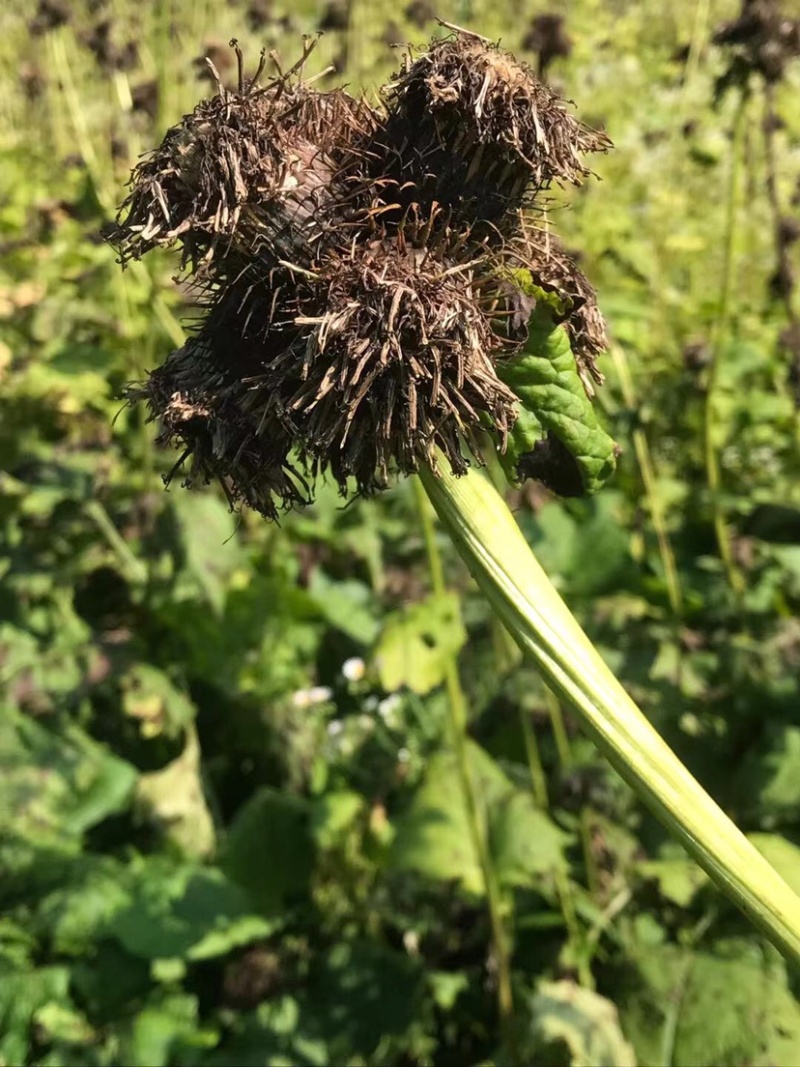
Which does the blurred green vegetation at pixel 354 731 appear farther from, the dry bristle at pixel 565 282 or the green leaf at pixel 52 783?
the dry bristle at pixel 565 282

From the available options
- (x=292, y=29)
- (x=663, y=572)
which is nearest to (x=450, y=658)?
(x=663, y=572)

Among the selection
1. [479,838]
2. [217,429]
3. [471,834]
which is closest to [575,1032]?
[479,838]

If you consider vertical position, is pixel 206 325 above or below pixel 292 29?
below

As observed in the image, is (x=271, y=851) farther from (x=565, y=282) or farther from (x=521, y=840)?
(x=565, y=282)

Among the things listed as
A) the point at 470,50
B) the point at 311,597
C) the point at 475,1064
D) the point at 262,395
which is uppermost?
the point at 470,50

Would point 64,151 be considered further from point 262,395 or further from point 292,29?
point 262,395

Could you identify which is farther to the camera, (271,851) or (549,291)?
(271,851)
